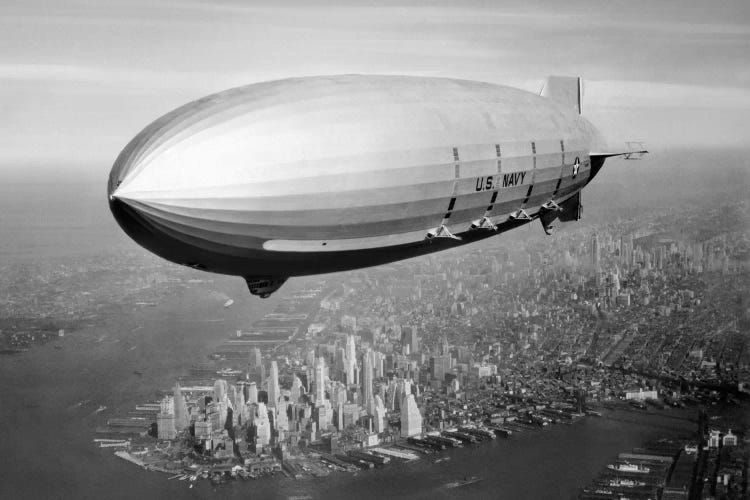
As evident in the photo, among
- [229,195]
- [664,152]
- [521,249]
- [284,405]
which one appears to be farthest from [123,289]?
[229,195]

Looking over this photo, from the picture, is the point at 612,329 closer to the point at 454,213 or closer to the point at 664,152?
the point at 664,152

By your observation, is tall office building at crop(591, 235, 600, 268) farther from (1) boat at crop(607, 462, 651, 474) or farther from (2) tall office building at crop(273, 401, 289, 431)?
(2) tall office building at crop(273, 401, 289, 431)

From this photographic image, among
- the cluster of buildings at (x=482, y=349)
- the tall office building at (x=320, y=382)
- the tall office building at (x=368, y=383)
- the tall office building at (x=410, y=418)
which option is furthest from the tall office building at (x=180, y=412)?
the tall office building at (x=410, y=418)

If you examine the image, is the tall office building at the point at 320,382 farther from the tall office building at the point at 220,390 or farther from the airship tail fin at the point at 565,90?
the airship tail fin at the point at 565,90

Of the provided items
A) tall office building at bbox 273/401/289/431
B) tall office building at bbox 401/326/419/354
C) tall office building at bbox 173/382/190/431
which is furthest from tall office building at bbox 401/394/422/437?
tall office building at bbox 173/382/190/431

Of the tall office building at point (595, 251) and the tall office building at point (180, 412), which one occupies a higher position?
the tall office building at point (595, 251)
